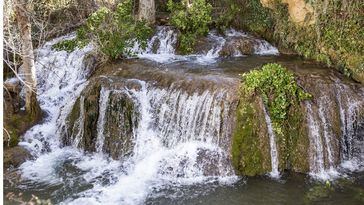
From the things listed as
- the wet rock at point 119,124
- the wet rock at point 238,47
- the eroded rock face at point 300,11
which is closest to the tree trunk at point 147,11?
the wet rock at point 238,47

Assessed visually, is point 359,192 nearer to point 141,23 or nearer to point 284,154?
point 284,154

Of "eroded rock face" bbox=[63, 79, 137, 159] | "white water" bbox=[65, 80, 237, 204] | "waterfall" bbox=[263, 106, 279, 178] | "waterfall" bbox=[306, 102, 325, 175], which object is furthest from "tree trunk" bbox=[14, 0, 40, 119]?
Result: "waterfall" bbox=[306, 102, 325, 175]

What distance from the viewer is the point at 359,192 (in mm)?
8266

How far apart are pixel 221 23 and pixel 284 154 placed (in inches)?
237

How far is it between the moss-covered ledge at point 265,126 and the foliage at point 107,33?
390 cm

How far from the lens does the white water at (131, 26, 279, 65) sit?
40.1 feet

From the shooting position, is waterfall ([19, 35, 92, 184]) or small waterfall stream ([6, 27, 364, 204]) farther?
waterfall ([19, 35, 92, 184])

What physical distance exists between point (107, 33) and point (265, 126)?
4.92 m

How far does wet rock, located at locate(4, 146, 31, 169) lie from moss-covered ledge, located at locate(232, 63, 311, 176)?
183 inches

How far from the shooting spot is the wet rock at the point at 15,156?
373 inches

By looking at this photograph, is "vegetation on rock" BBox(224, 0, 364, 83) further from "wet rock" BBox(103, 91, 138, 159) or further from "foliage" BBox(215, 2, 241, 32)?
"wet rock" BBox(103, 91, 138, 159)

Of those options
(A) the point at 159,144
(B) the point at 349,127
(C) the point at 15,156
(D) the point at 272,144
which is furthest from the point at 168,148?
(B) the point at 349,127

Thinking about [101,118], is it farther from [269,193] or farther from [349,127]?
[349,127]

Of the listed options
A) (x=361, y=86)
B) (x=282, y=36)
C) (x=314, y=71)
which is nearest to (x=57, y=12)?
(x=282, y=36)
